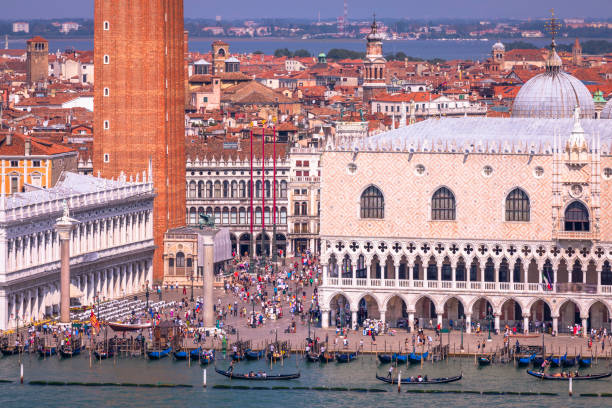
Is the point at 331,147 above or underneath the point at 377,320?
above

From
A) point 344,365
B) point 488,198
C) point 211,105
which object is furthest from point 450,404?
point 211,105

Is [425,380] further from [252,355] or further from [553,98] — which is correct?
[553,98]

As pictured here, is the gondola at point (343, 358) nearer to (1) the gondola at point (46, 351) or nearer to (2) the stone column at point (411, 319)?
(2) the stone column at point (411, 319)

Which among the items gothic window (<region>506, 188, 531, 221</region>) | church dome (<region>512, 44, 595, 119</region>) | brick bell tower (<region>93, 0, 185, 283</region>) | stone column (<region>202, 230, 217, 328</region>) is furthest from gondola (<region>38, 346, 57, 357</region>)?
church dome (<region>512, 44, 595, 119</region>)

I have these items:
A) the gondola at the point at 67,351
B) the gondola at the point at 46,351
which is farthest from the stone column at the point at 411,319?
the gondola at the point at 46,351

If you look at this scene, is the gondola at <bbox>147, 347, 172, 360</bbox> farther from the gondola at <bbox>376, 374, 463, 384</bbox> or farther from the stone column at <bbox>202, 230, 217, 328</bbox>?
the gondola at <bbox>376, 374, 463, 384</bbox>

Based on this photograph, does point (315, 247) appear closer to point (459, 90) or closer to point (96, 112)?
point (96, 112)

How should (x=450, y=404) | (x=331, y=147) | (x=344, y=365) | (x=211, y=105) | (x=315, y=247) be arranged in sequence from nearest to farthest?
(x=450, y=404), (x=344, y=365), (x=331, y=147), (x=315, y=247), (x=211, y=105)
